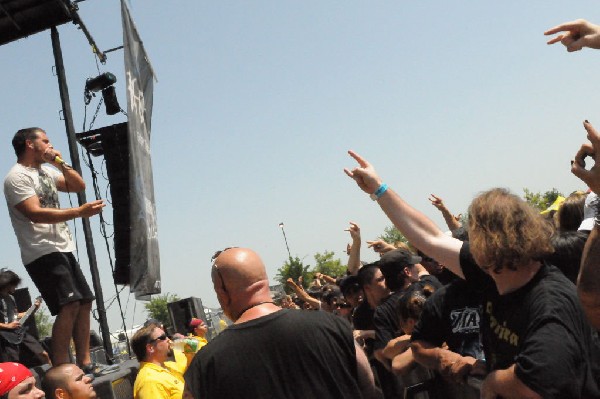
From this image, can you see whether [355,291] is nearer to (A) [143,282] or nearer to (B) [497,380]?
(A) [143,282]

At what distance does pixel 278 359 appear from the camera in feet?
8.89

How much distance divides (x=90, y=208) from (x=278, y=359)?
3.29m

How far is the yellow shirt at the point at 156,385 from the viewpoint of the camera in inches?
226

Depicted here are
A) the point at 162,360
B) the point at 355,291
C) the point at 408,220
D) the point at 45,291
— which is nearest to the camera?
the point at 408,220

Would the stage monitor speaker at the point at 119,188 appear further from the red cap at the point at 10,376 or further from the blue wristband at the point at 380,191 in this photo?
the blue wristband at the point at 380,191

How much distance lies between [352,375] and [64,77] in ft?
22.0

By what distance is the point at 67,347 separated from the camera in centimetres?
548

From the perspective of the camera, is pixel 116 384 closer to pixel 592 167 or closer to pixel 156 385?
pixel 156 385

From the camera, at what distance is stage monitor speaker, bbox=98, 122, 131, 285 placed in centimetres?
1079

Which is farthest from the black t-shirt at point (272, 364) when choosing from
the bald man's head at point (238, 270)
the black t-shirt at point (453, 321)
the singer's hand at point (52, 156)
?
the singer's hand at point (52, 156)

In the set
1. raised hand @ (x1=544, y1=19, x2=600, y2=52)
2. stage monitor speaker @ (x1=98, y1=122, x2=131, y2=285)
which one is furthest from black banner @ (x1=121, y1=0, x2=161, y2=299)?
raised hand @ (x1=544, y1=19, x2=600, y2=52)

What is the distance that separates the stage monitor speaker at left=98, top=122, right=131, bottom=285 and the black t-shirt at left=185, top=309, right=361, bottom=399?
8204 mm

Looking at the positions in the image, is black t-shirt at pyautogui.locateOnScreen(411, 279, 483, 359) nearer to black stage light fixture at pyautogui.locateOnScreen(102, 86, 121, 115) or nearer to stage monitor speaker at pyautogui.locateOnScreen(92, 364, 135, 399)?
stage monitor speaker at pyautogui.locateOnScreen(92, 364, 135, 399)

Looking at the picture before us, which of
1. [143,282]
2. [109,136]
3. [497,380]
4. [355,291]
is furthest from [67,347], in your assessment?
[109,136]
